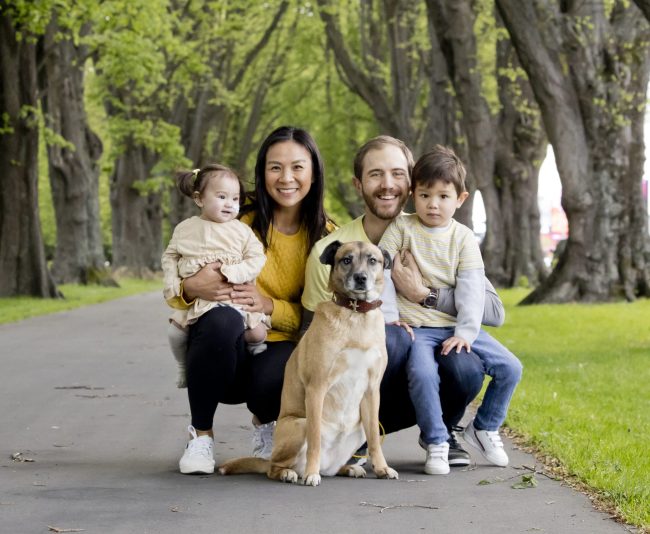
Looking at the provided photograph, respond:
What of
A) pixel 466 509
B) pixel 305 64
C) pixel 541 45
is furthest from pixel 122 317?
pixel 305 64

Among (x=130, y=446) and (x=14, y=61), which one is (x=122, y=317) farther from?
(x=130, y=446)

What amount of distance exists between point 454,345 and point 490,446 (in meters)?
0.69

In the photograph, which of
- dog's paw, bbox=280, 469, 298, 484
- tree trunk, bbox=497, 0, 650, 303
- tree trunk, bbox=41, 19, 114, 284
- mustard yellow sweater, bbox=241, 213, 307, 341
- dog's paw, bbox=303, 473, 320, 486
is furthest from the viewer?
tree trunk, bbox=41, 19, 114, 284

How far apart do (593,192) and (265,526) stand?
64.6 feet

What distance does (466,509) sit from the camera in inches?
230

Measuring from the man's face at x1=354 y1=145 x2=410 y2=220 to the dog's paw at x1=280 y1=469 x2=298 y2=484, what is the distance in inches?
64.2

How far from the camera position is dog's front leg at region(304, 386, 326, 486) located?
6344 millimetres

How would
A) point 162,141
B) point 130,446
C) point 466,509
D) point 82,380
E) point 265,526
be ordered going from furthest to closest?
point 162,141 < point 82,380 < point 130,446 < point 466,509 < point 265,526

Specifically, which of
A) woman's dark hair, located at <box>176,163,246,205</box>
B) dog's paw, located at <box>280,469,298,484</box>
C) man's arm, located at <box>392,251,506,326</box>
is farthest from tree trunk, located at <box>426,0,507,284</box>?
dog's paw, located at <box>280,469,298,484</box>

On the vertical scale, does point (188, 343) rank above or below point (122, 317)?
above

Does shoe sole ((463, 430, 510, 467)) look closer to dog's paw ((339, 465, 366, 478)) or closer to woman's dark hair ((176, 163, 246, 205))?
dog's paw ((339, 465, 366, 478))

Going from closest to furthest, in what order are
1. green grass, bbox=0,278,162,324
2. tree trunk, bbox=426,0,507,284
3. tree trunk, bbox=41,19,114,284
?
green grass, bbox=0,278,162,324 < tree trunk, bbox=426,0,507,284 < tree trunk, bbox=41,19,114,284

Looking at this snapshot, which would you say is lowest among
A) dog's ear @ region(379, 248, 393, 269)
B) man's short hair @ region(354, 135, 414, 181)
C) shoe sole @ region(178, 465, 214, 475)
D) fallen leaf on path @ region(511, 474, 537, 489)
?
shoe sole @ region(178, 465, 214, 475)

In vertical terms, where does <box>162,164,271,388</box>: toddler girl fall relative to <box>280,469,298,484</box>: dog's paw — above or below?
above
